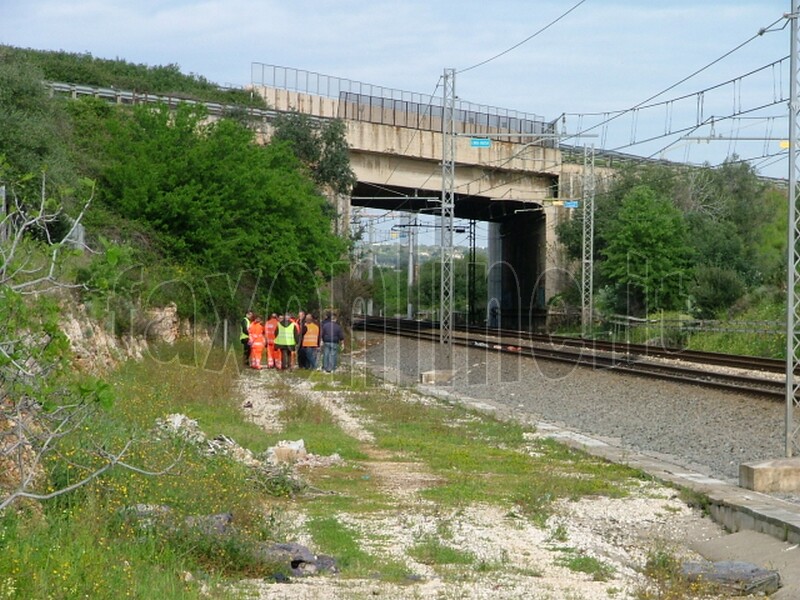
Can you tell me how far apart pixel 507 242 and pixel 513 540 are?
67539mm

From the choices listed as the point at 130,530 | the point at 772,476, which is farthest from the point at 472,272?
the point at 130,530

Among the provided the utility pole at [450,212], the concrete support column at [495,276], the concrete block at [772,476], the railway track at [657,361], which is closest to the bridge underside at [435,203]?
the concrete support column at [495,276]

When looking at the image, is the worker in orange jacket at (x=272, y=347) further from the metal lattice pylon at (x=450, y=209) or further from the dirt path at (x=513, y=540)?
the dirt path at (x=513, y=540)

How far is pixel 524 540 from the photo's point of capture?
11.0 m

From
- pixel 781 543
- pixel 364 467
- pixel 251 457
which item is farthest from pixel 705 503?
pixel 251 457

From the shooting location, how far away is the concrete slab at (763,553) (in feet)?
31.7

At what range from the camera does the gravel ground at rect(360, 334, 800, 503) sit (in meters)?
17.7

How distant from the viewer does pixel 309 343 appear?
33.7 meters

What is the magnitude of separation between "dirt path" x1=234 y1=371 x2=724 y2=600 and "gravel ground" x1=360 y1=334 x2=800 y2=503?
2.09 metres

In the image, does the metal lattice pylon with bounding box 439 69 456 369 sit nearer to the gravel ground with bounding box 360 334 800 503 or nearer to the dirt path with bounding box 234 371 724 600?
the gravel ground with bounding box 360 334 800 503

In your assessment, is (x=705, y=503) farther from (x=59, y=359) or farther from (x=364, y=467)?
(x=59, y=359)

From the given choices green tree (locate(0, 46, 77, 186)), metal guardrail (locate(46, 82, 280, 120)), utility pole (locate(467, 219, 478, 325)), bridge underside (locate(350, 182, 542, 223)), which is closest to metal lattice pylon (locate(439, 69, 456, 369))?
green tree (locate(0, 46, 77, 186))

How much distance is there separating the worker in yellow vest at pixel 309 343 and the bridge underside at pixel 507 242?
25113mm

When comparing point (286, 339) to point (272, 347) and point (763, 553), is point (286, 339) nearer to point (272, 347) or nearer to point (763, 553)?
point (272, 347)
